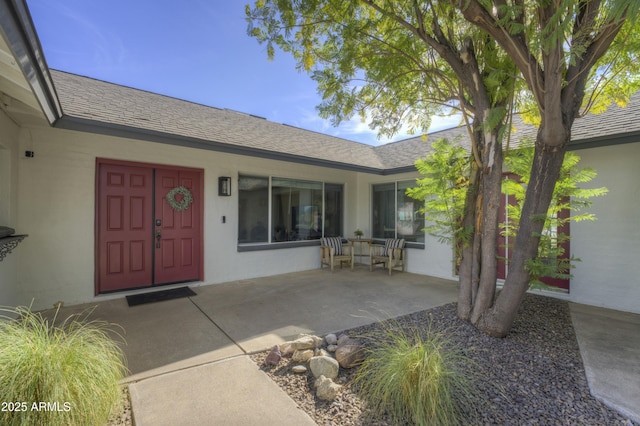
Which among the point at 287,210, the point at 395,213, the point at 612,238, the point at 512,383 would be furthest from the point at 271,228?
the point at 612,238

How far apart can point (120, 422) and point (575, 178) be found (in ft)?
16.3

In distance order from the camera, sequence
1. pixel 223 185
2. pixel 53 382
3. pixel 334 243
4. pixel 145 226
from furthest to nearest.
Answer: pixel 334 243 < pixel 223 185 < pixel 145 226 < pixel 53 382

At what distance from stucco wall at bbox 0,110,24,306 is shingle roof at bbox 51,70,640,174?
65 cm

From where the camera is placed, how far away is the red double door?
4816mm

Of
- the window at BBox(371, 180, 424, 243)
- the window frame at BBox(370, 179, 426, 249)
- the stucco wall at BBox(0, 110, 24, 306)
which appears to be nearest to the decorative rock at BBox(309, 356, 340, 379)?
the stucco wall at BBox(0, 110, 24, 306)

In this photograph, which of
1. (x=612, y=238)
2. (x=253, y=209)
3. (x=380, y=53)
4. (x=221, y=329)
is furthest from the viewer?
(x=253, y=209)

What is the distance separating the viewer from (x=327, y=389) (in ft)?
7.34

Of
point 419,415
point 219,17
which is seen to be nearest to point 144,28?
point 219,17

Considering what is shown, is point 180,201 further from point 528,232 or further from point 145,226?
point 528,232

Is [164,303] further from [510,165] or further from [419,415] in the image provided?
[510,165]

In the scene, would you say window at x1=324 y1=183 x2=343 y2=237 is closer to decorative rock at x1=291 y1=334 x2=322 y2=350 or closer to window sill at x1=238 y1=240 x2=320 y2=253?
window sill at x1=238 y1=240 x2=320 y2=253

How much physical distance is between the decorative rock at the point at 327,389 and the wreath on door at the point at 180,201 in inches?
174

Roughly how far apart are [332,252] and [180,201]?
3646 mm

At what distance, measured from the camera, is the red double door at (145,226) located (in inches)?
190
